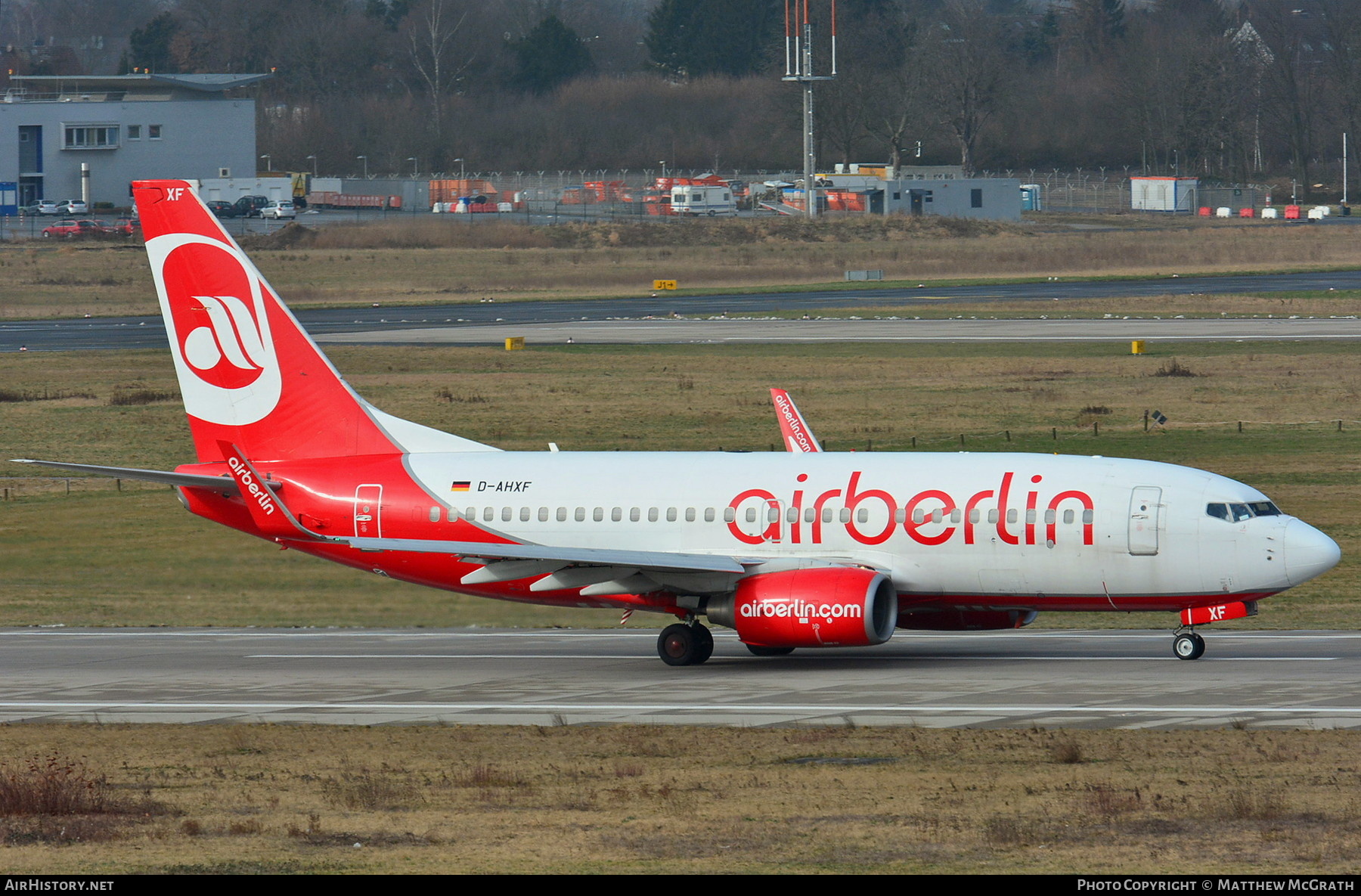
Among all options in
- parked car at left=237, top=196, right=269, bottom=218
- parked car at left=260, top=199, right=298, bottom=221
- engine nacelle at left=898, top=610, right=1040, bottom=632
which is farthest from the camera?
parked car at left=237, top=196, right=269, bottom=218

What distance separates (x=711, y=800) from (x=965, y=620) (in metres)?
14.5

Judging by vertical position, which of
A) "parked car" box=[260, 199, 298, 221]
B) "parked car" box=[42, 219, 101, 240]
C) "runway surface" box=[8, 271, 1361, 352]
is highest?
"parked car" box=[260, 199, 298, 221]

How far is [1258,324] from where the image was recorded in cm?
9644

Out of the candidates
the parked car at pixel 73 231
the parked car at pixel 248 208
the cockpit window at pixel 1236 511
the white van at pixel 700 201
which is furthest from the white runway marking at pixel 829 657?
the parked car at pixel 248 208

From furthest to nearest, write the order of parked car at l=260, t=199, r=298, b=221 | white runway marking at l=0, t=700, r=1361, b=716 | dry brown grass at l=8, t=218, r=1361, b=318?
parked car at l=260, t=199, r=298, b=221 → dry brown grass at l=8, t=218, r=1361, b=318 → white runway marking at l=0, t=700, r=1361, b=716

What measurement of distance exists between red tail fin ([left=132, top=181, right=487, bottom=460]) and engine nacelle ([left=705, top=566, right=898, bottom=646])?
8.14 meters

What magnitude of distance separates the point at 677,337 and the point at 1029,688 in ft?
219

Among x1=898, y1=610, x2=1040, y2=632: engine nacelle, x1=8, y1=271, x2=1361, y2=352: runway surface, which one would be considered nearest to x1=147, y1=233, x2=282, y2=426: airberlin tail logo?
x1=898, y1=610, x2=1040, y2=632: engine nacelle

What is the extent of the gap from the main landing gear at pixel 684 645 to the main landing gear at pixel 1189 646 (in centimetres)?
898

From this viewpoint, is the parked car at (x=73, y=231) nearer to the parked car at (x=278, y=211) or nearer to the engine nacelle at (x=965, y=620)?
the parked car at (x=278, y=211)

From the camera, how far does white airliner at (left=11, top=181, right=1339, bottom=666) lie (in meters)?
33.2

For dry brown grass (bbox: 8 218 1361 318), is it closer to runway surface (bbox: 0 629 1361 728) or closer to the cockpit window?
runway surface (bbox: 0 629 1361 728)
